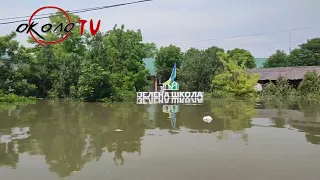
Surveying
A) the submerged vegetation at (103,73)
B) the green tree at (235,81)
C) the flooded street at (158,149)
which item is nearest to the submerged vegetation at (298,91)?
the submerged vegetation at (103,73)

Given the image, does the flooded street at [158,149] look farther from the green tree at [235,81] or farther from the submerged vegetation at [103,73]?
the green tree at [235,81]

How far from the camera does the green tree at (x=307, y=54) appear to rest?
126ft

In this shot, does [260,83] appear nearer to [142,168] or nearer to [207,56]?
[207,56]

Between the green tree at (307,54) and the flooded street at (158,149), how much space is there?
29374 mm

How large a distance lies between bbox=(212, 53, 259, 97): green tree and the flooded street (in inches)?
534

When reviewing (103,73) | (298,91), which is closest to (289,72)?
(298,91)

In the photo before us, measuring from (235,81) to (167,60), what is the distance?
43.7 feet

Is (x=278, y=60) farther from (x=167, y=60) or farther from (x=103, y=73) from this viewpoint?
(x=103, y=73)

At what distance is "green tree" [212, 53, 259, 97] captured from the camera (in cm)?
2569

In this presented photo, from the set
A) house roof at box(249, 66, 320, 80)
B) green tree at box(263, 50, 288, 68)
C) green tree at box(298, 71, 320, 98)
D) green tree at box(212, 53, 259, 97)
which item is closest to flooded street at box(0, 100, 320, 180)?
green tree at box(212, 53, 259, 97)

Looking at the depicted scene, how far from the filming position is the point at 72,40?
89.5 feet

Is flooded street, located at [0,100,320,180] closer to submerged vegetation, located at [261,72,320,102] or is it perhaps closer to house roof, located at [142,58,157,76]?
submerged vegetation, located at [261,72,320,102]

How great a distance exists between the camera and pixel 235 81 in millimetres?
25984

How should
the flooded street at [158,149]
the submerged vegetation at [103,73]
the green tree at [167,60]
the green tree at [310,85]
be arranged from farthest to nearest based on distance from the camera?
the green tree at [167,60] < the green tree at [310,85] < the submerged vegetation at [103,73] < the flooded street at [158,149]
